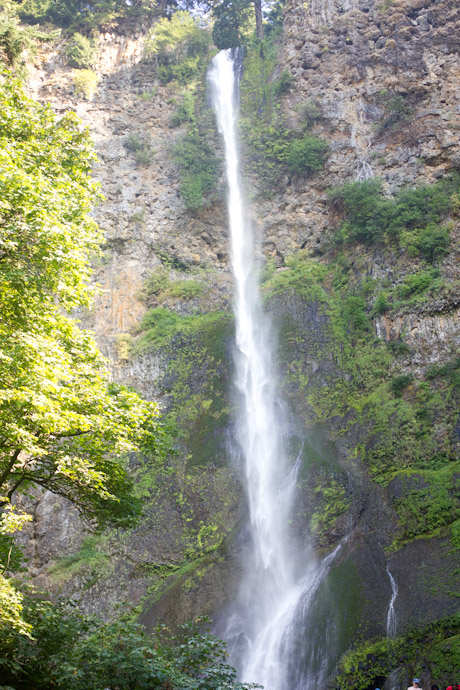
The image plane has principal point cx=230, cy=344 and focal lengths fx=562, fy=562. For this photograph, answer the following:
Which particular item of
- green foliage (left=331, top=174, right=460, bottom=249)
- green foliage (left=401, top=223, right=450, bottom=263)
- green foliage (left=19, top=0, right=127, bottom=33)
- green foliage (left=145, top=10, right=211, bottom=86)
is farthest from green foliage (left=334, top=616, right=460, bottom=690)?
green foliage (left=19, top=0, right=127, bottom=33)

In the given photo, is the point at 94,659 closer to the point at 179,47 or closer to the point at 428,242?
the point at 428,242

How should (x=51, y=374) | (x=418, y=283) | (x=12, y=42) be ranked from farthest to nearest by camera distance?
(x=12, y=42) → (x=418, y=283) → (x=51, y=374)

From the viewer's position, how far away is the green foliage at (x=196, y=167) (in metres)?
26.1

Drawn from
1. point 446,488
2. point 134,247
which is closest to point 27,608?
point 446,488

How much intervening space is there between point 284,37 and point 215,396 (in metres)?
20.6

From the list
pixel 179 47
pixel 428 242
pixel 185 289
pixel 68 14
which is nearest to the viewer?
pixel 428 242

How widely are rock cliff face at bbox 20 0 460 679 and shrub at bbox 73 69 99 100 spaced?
51cm

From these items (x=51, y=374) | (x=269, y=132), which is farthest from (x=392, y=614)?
(x=269, y=132)

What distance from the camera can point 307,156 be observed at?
A: 25.4 meters

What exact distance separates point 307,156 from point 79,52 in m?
13.5

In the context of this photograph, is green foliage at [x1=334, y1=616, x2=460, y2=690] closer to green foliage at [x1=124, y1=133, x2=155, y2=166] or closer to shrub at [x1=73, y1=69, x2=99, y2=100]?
green foliage at [x1=124, y1=133, x2=155, y2=166]

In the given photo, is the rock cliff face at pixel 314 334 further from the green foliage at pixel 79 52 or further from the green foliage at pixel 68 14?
the green foliage at pixel 68 14

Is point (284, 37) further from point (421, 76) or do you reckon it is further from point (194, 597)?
point (194, 597)

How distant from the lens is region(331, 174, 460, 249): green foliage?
19.3 metres
